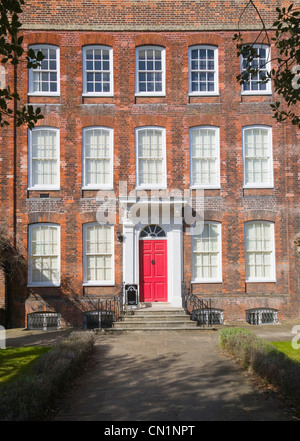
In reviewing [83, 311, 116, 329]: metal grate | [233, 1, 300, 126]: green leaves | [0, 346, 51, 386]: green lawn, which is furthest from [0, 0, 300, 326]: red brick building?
[233, 1, 300, 126]: green leaves

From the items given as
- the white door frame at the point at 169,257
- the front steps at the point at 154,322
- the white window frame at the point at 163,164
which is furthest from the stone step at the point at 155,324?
the white window frame at the point at 163,164

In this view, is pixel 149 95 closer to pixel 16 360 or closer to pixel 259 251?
pixel 259 251

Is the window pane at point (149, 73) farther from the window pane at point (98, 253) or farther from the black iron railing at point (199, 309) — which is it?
the black iron railing at point (199, 309)

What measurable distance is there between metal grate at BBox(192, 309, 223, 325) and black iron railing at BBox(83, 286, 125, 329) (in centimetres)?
288

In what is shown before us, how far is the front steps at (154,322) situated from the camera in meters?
14.8

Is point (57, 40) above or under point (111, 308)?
above

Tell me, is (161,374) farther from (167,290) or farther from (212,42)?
(212,42)

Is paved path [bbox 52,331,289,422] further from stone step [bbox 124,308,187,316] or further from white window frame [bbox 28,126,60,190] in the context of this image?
white window frame [bbox 28,126,60,190]

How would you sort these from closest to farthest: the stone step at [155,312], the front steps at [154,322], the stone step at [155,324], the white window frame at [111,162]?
the front steps at [154,322] < the stone step at [155,324] < the stone step at [155,312] < the white window frame at [111,162]

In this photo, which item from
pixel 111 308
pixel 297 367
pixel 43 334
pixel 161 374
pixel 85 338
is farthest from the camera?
pixel 111 308

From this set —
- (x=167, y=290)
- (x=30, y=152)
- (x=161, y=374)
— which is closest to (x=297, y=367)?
(x=161, y=374)

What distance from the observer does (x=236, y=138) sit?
684 inches

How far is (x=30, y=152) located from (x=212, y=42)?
820 centimetres

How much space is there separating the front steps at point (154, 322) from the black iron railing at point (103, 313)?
1093 mm
